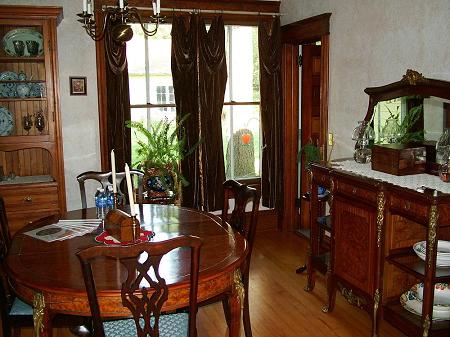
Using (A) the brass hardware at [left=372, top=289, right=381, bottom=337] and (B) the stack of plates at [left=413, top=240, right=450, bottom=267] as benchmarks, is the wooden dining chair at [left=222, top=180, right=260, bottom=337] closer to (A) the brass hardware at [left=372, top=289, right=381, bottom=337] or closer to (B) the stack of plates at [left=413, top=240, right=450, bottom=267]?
(A) the brass hardware at [left=372, top=289, right=381, bottom=337]

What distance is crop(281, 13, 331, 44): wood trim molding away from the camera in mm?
4504

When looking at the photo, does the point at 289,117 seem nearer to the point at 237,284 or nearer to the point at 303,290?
the point at 303,290

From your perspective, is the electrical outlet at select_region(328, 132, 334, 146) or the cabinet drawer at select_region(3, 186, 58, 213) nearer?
the cabinet drawer at select_region(3, 186, 58, 213)

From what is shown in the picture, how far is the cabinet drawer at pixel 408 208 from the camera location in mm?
2643

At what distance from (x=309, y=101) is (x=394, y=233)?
2577 millimetres

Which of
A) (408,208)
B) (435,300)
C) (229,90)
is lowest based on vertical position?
(435,300)

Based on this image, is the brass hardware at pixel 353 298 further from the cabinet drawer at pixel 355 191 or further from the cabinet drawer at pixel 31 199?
the cabinet drawer at pixel 31 199

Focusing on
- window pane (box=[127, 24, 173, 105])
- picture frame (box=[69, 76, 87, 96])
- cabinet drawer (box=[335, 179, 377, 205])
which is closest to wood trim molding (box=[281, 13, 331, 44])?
window pane (box=[127, 24, 173, 105])

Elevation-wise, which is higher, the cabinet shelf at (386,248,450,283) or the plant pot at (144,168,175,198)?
the plant pot at (144,168,175,198)

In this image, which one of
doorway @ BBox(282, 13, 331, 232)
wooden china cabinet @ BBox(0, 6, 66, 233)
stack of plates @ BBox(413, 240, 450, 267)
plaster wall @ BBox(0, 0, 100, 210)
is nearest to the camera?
stack of plates @ BBox(413, 240, 450, 267)

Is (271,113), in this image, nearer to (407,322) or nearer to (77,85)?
(77,85)

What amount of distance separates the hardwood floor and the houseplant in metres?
1.07

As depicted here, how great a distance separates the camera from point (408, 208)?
2.76 metres

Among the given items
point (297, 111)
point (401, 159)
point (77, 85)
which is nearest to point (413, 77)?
point (401, 159)
